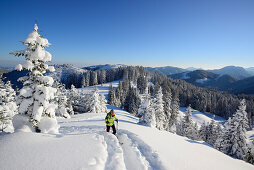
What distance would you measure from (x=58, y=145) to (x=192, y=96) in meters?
112

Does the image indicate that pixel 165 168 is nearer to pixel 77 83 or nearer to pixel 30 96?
pixel 30 96

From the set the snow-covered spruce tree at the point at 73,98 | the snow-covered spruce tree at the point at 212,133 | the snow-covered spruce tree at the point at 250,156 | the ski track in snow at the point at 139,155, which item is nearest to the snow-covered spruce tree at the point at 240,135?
the snow-covered spruce tree at the point at 250,156

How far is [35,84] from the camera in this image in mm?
7945

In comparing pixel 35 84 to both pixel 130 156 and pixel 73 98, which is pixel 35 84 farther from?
pixel 73 98

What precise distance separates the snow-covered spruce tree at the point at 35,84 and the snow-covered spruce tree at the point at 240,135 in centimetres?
2643

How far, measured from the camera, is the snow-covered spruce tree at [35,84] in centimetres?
763

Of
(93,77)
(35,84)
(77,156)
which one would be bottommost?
(77,156)

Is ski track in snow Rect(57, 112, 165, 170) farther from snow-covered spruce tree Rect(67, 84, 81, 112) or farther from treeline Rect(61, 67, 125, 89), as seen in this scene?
treeline Rect(61, 67, 125, 89)

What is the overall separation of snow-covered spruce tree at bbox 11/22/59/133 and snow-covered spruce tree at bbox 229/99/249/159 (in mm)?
26430

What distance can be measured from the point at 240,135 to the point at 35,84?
2837cm

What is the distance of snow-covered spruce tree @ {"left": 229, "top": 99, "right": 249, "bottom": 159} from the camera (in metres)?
20.2

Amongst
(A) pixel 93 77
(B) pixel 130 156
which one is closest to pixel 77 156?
(B) pixel 130 156

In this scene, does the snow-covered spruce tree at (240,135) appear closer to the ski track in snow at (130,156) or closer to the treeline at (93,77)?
the ski track in snow at (130,156)

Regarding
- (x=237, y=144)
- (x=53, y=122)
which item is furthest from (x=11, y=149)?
(x=237, y=144)
